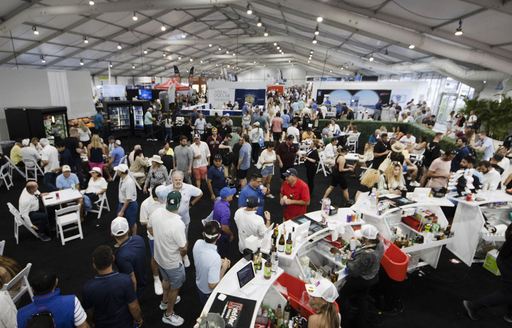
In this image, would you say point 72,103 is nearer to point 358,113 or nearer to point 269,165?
point 269,165

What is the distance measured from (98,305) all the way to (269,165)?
4368 mm

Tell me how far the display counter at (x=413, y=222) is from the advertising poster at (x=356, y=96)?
1310 cm

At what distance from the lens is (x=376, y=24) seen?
9148mm

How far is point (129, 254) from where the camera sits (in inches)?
109

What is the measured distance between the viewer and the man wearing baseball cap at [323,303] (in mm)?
2238

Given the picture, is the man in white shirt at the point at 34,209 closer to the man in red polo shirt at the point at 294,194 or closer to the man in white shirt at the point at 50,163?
the man in white shirt at the point at 50,163

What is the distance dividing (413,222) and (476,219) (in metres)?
1.11

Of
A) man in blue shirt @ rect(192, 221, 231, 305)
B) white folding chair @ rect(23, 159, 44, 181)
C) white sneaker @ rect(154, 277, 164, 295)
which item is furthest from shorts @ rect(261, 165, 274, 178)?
white folding chair @ rect(23, 159, 44, 181)

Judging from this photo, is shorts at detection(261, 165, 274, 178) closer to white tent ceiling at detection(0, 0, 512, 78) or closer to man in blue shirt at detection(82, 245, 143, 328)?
man in blue shirt at detection(82, 245, 143, 328)

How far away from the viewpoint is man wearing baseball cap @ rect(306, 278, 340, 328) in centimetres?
224

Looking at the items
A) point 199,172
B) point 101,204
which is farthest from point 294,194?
point 101,204

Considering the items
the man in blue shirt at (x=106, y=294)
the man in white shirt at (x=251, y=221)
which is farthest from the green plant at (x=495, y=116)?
the man in blue shirt at (x=106, y=294)

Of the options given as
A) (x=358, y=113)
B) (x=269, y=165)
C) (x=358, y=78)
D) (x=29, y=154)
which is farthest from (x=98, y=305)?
(x=358, y=78)

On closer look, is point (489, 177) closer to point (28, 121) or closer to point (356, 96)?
point (356, 96)
